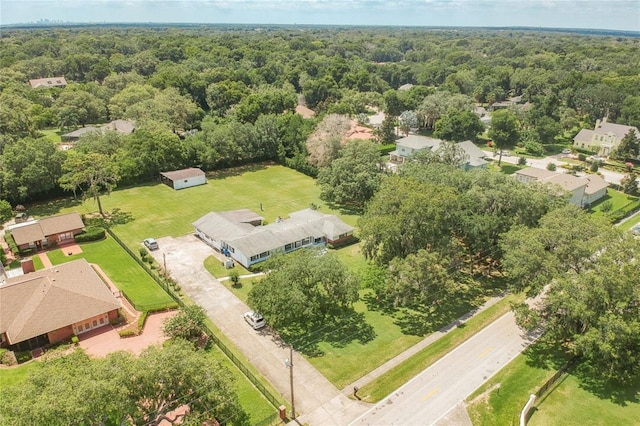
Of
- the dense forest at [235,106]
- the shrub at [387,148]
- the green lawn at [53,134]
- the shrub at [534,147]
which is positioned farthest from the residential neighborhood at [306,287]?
the shrub at [387,148]

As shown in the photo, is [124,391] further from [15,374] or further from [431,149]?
[431,149]

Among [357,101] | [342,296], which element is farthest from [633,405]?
[357,101]

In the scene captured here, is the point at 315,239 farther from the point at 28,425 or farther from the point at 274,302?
the point at 28,425

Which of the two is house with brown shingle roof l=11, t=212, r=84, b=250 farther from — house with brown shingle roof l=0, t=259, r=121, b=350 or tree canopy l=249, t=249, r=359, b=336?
tree canopy l=249, t=249, r=359, b=336

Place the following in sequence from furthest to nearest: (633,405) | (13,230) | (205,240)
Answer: (205,240) → (13,230) → (633,405)

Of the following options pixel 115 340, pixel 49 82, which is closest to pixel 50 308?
pixel 115 340

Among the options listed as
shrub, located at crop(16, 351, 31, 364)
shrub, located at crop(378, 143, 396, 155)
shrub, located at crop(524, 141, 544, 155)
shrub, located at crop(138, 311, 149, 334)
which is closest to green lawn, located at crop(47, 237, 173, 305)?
shrub, located at crop(138, 311, 149, 334)

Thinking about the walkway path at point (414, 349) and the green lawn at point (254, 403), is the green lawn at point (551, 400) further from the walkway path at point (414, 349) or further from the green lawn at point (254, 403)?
the green lawn at point (254, 403)
